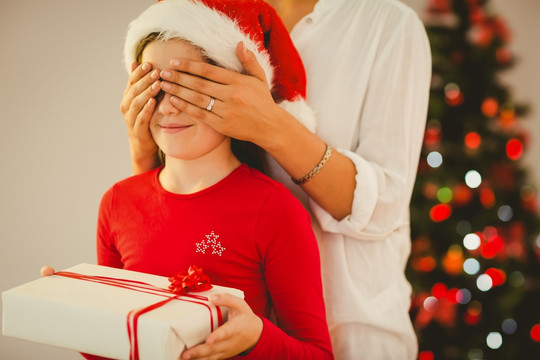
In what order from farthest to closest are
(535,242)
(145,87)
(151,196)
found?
(535,242) → (151,196) → (145,87)

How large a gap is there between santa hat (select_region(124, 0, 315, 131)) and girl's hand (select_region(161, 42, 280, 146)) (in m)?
0.03

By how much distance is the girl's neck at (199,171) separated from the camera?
100cm

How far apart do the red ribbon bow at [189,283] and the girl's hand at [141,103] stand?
329 millimetres

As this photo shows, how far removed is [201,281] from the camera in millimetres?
818

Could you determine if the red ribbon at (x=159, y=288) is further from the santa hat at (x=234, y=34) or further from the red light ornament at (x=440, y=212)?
the red light ornament at (x=440, y=212)

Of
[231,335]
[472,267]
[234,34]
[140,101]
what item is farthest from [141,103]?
[472,267]

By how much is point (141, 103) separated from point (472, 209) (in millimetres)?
1925

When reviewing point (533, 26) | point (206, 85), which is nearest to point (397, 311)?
point (206, 85)

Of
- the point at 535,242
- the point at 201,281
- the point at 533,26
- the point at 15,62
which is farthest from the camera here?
the point at 533,26

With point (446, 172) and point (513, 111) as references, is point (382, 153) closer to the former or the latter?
point (446, 172)

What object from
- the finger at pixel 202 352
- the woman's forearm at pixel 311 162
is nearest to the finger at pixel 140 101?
the woman's forearm at pixel 311 162

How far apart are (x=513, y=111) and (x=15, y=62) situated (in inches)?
89.5

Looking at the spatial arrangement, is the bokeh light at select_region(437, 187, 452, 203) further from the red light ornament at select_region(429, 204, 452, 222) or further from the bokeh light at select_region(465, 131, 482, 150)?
the bokeh light at select_region(465, 131, 482, 150)

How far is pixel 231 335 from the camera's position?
0.75m
